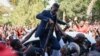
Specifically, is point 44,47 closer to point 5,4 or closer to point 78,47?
point 78,47

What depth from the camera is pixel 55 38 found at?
959 centimetres

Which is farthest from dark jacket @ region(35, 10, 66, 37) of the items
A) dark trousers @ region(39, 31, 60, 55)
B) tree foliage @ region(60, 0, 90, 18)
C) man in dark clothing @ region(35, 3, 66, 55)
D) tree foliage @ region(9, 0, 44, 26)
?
tree foliage @ region(60, 0, 90, 18)

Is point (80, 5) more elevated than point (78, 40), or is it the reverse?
point (78, 40)

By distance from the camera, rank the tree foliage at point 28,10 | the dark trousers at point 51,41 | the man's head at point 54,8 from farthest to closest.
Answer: the tree foliage at point 28,10 → the dark trousers at point 51,41 → the man's head at point 54,8

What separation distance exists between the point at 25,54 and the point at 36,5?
3197 cm

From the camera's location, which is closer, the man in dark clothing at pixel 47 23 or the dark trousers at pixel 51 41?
the man in dark clothing at pixel 47 23

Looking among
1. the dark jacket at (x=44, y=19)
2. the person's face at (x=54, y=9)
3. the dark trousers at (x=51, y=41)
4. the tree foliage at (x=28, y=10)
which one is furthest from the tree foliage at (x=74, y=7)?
the person's face at (x=54, y=9)

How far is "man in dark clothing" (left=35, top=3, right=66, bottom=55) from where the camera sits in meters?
9.23

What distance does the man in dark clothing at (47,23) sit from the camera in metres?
9.23

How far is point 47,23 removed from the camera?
932 centimetres

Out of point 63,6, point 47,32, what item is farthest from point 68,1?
point 47,32

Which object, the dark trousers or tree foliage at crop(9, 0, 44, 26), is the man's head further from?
tree foliage at crop(9, 0, 44, 26)

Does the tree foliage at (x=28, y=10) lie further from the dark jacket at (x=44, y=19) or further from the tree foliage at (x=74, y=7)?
the dark jacket at (x=44, y=19)

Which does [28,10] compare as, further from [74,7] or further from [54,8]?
[54,8]
